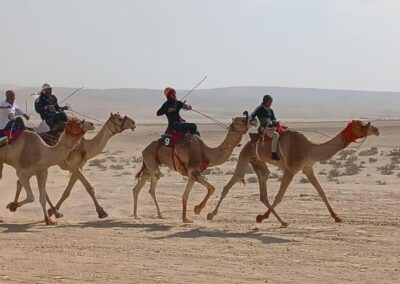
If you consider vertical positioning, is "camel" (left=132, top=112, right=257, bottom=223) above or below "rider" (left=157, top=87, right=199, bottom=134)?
below

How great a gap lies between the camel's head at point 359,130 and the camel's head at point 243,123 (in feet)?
5.84

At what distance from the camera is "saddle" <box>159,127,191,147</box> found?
15.8 metres

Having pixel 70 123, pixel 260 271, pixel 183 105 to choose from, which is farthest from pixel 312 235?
pixel 70 123

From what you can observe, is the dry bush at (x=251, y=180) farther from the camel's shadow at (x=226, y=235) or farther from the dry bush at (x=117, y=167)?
the camel's shadow at (x=226, y=235)

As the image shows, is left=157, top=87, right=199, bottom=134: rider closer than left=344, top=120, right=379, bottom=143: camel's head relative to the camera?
No

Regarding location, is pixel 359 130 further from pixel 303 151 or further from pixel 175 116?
pixel 175 116

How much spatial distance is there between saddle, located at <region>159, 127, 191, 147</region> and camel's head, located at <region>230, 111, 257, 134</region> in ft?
3.67

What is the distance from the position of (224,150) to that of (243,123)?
0.77m

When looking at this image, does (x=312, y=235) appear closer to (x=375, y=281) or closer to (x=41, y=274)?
(x=375, y=281)

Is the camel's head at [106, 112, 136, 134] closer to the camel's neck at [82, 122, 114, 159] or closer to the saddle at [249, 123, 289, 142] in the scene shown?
the camel's neck at [82, 122, 114, 159]

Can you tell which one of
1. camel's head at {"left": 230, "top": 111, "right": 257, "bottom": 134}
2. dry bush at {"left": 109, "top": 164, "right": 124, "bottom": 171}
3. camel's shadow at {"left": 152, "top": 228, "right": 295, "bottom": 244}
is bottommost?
dry bush at {"left": 109, "top": 164, "right": 124, "bottom": 171}

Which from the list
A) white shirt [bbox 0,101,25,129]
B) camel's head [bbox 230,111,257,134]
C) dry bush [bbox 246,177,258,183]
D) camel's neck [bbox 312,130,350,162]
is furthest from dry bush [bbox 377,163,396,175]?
white shirt [bbox 0,101,25,129]

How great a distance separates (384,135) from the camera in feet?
202

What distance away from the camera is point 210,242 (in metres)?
12.4
